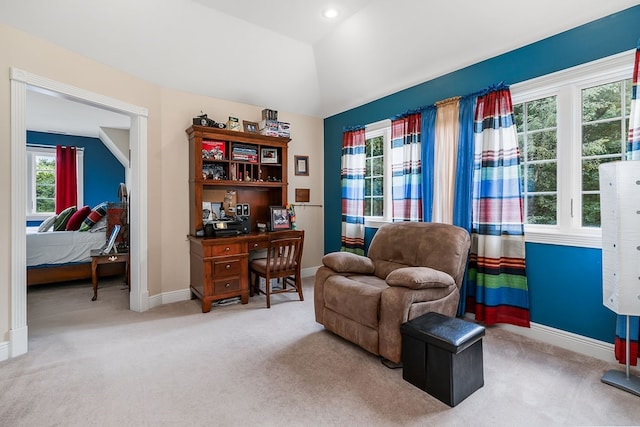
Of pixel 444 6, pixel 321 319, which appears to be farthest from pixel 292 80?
pixel 321 319

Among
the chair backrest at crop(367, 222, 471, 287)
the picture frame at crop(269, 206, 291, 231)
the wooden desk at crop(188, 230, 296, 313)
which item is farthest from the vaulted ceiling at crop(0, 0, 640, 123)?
the wooden desk at crop(188, 230, 296, 313)

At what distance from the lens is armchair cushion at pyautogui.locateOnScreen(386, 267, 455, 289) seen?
212 centimetres

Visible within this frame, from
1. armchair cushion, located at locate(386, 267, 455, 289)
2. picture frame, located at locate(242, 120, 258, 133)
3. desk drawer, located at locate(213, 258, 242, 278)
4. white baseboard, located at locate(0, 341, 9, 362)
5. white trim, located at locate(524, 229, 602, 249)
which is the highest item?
picture frame, located at locate(242, 120, 258, 133)

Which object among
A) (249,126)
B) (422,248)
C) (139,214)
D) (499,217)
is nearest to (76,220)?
(139,214)

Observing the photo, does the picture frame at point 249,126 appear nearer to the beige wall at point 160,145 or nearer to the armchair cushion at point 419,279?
the beige wall at point 160,145

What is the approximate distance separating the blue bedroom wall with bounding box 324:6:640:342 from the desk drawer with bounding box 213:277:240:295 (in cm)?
287

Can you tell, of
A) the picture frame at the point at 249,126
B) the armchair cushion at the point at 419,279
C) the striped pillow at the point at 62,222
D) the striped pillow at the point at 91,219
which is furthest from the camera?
the striped pillow at the point at 62,222

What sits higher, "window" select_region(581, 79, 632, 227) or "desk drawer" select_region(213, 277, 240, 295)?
"window" select_region(581, 79, 632, 227)

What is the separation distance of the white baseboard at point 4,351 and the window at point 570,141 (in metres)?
4.25

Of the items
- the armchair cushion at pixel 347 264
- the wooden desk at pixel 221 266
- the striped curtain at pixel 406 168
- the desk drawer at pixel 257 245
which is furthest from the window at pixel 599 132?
the desk drawer at pixel 257 245

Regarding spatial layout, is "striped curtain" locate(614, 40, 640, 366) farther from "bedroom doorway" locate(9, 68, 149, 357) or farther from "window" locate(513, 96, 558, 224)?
"bedroom doorway" locate(9, 68, 149, 357)

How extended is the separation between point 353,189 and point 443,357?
8.87 ft

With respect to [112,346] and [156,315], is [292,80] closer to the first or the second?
[156,315]

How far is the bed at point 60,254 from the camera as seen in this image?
4.04 metres
